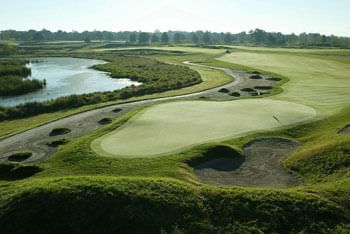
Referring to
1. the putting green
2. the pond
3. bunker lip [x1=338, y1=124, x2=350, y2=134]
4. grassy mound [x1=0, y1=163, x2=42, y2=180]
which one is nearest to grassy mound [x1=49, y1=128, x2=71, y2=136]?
the putting green

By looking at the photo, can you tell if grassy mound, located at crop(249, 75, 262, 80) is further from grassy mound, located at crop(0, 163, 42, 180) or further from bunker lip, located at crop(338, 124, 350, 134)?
grassy mound, located at crop(0, 163, 42, 180)

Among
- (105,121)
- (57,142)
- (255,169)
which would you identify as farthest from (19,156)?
(255,169)

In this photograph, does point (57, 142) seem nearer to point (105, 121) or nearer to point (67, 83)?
point (105, 121)

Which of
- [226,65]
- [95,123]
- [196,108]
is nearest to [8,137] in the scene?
[95,123]

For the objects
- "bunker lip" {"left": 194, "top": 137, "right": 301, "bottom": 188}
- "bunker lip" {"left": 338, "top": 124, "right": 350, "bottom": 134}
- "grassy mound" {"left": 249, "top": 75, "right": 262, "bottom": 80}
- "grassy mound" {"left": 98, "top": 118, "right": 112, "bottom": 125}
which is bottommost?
"grassy mound" {"left": 98, "top": 118, "right": 112, "bottom": 125}

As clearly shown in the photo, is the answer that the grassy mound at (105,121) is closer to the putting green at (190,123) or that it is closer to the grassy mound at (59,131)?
the putting green at (190,123)

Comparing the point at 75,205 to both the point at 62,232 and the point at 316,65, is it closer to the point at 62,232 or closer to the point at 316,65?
the point at 62,232

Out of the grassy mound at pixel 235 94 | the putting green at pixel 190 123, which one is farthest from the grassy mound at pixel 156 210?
the grassy mound at pixel 235 94

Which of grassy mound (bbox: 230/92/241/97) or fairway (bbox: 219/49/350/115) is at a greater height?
fairway (bbox: 219/49/350/115)
